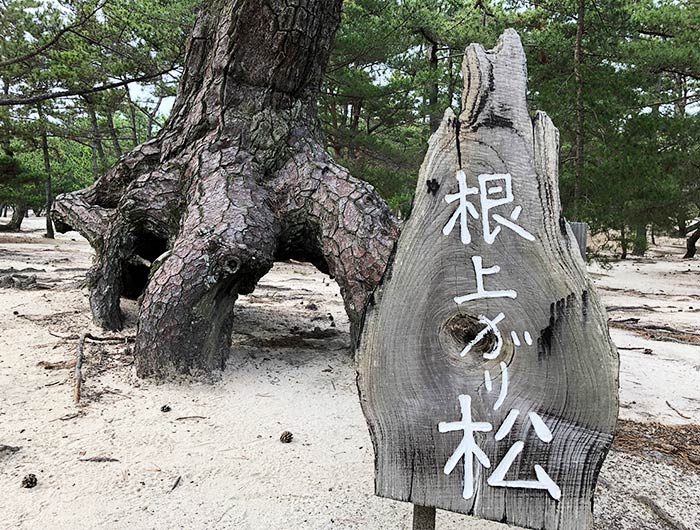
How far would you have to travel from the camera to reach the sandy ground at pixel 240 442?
5.65 ft

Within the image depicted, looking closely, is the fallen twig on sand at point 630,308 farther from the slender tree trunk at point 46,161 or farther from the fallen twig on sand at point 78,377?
the slender tree trunk at point 46,161

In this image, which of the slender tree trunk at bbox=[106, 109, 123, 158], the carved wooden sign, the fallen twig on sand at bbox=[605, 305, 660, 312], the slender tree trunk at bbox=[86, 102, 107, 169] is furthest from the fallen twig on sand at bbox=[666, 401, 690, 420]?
the slender tree trunk at bbox=[106, 109, 123, 158]

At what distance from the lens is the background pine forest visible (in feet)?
23.3

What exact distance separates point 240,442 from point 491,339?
1.40 m

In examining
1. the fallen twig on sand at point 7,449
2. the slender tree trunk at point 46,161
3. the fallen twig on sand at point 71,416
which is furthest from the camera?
the slender tree trunk at point 46,161

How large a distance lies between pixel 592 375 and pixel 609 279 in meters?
9.72

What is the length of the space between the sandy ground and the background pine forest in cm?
335

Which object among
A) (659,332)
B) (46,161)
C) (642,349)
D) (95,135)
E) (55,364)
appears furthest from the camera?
(46,161)

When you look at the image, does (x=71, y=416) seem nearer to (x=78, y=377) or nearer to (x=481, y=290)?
(x=78, y=377)

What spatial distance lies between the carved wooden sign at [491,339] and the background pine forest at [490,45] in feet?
14.8

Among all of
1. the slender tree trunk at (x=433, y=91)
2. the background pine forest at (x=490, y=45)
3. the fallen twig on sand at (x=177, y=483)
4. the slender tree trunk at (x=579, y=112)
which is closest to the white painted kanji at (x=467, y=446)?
the fallen twig on sand at (x=177, y=483)

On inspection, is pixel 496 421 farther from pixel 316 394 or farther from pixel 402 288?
pixel 316 394

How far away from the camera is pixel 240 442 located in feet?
7.32

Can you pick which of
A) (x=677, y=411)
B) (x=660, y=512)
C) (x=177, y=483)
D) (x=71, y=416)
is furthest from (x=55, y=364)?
(x=677, y=411)
